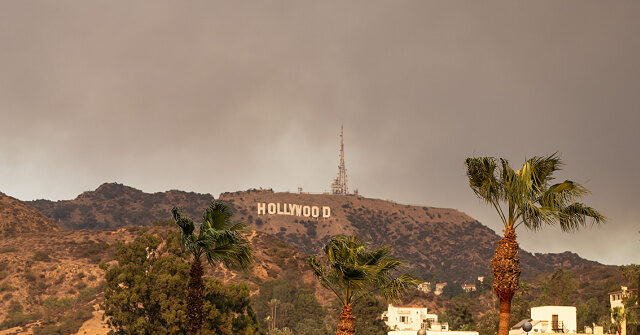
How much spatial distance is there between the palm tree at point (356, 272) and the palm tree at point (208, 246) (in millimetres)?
4221

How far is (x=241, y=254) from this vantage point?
3178cm

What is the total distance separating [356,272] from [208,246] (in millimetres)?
6740

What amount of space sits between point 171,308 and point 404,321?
308 feet

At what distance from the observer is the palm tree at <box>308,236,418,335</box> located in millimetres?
29312

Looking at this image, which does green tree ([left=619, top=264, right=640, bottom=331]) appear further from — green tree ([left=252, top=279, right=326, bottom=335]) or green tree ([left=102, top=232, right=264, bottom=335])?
green tree ([left=252, top=279, right=326, bottom=335])

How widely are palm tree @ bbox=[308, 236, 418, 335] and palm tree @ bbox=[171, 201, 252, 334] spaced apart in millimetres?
4221

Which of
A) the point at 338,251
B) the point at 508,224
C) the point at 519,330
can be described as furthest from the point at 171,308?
the point at 508,224

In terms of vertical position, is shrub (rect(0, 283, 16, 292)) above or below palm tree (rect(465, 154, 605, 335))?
below

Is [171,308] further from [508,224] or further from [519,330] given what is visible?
[508,224]

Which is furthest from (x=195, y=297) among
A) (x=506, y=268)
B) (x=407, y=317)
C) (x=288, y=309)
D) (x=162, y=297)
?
(x=407, y=317)

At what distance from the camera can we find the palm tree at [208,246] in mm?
31000

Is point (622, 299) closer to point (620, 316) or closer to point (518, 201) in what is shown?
point (620, 316)

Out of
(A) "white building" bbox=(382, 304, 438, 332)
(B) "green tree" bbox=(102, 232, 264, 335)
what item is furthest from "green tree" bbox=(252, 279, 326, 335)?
(B) "green tree" bbox=(102, 232, 264, 335)

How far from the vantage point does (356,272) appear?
96.1 feet
